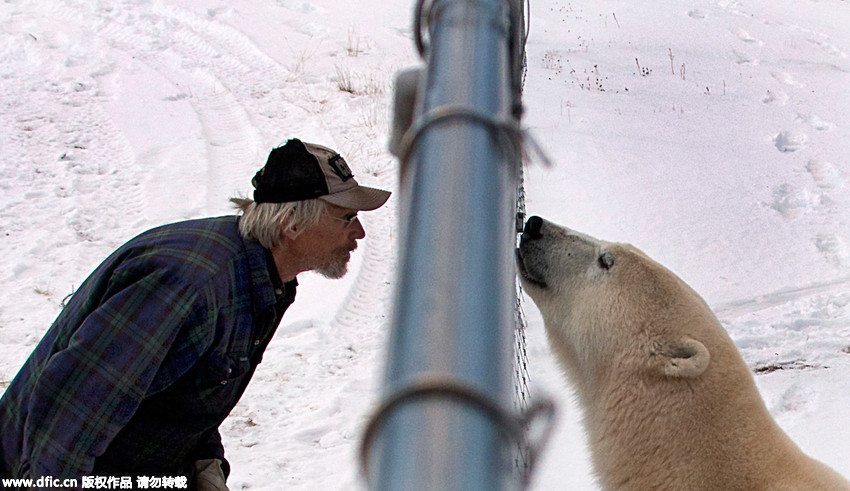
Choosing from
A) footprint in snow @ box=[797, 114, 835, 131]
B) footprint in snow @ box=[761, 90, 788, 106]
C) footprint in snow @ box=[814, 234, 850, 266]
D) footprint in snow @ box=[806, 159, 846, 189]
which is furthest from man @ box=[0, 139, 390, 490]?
footprint in snow @ box=[761, 90, 788, 106]

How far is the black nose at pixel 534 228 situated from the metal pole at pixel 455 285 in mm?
1823

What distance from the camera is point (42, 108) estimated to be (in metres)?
7.46

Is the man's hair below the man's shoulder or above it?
above

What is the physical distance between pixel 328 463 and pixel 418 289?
136 inches

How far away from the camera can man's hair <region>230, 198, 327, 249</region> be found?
7.70 ft

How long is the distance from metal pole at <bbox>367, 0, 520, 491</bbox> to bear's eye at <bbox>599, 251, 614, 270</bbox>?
1.77 meters

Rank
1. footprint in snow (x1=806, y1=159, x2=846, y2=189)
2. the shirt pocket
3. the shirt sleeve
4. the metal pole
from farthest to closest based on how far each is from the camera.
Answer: footprint in snow (x1=806, y1=159, x2=846, y2=189)
the shirt pocket
the shirt sleeve
the metal pole

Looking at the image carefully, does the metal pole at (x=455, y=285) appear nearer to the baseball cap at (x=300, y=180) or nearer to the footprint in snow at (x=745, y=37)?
the baseball cap at (x=300, y=180)

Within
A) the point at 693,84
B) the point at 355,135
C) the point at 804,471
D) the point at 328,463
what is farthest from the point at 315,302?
the point at 693,84

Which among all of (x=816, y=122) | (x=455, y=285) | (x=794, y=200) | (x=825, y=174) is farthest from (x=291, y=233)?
(x=816, y=122)

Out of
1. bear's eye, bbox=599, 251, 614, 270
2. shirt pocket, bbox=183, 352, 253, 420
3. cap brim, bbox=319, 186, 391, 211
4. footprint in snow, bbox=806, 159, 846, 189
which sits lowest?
shirt pocket, bbox=183, 352, 253, 420

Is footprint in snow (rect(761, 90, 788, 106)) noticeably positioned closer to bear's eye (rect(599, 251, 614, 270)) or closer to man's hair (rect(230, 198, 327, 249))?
bear's eye (rect(599, 251, 614, 270))

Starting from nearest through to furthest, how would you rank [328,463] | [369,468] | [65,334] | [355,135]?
1. [369,468]
2. [65,334]
3. [328,463]
4. [355,135]

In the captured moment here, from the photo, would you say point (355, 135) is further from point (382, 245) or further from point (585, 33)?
point (585, 33)
